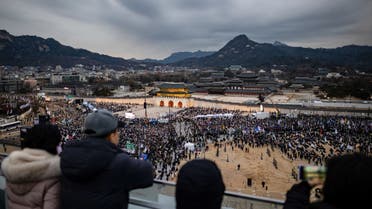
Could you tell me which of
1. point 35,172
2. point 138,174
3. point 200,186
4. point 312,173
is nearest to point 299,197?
point 312,173

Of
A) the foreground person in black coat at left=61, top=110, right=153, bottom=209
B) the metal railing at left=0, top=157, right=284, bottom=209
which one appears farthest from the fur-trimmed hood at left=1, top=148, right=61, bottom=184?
the metal railing at left=0, top=157, right=284, bottom=209

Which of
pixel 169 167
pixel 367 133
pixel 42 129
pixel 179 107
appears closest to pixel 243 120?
pixel 367 133

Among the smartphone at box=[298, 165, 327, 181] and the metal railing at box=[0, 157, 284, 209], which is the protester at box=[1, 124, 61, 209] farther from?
the smartphone at box=[298, 165, 327, 181]

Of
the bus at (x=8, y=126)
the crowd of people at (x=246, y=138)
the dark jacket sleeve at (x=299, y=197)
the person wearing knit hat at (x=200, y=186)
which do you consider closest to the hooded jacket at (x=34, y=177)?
the person wearing knit hat at (x=200, y=186)

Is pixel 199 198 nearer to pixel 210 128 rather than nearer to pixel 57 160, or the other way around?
pixel 57 160

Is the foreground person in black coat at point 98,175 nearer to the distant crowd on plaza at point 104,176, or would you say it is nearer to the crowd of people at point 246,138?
the distant crowd on plaza at point 104,176

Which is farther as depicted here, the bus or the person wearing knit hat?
the bus
